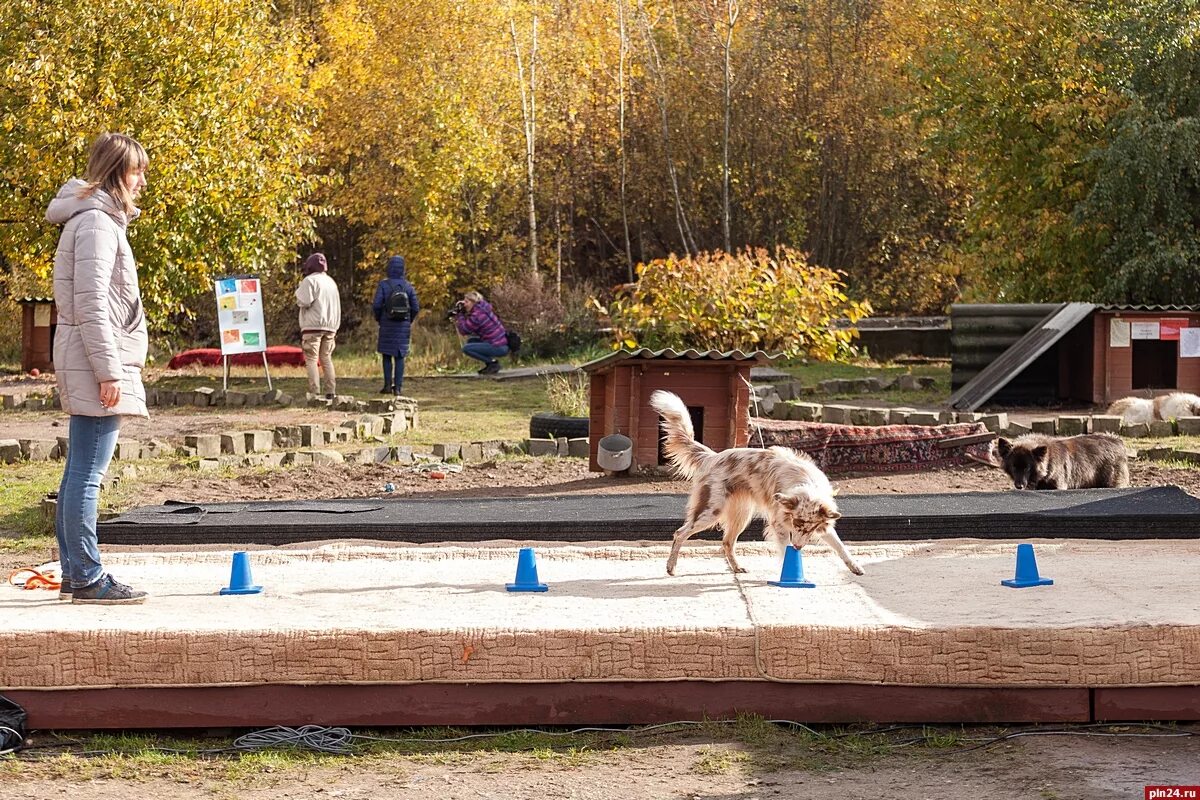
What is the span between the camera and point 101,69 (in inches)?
788

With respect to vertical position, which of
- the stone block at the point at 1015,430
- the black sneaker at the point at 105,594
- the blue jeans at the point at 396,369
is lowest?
the black sneaker at the point at 105,594

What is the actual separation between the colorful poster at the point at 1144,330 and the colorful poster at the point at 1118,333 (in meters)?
0.13

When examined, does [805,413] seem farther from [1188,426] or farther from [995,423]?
[1188,426]

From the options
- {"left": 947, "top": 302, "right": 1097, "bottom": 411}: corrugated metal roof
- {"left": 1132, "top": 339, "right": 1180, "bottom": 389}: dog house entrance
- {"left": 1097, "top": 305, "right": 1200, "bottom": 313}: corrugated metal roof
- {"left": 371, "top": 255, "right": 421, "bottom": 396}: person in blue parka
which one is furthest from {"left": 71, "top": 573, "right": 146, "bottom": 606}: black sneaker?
{"left": 1132, "top": 339, "right": 1180, "bottom": 389}: dog house entrance

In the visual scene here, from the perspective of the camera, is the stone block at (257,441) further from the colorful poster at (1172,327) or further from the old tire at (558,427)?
the colorful poster at (1172,327)

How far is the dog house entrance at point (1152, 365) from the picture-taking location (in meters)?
18.6

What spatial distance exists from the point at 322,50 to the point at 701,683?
2802cm

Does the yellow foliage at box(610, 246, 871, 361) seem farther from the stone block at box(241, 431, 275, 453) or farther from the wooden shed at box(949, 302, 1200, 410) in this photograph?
the stone block at box(241, 431, 275, 453)

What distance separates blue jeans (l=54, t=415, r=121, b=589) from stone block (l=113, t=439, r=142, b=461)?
7.03 metres

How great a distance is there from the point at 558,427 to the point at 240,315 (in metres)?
7.80

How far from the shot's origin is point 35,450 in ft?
42.3

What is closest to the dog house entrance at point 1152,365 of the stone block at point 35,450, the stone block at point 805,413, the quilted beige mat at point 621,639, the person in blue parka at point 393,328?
the stone block at point 805,413

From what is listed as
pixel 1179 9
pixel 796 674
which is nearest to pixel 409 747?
pixel 796 674

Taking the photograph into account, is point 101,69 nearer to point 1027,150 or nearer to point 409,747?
point 1027,150
